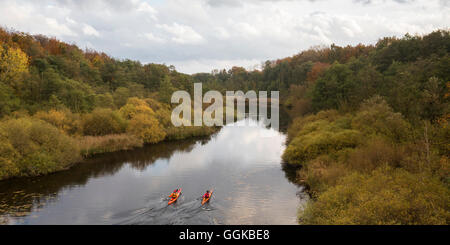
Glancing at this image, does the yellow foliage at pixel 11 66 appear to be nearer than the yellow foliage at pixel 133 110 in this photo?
Yes

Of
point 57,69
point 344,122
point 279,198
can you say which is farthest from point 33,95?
point 344,122

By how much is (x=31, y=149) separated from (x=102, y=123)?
1607 cm

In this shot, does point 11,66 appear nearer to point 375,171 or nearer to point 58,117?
point 58,117

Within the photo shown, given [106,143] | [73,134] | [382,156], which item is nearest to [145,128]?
[106,143]

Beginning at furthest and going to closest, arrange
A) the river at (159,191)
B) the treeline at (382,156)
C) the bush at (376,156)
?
1. the bush at (376,156)
2. the river at (159,191)
3. the treeline at (382,156)

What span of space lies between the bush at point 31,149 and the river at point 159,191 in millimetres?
1215

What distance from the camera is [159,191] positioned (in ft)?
90.4

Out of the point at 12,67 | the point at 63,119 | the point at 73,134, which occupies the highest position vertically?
the point at 12,67

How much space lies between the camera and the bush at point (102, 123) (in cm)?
4681

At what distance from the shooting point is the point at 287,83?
146875mm

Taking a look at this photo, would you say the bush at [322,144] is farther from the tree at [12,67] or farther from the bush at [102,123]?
the tree at [12,67]

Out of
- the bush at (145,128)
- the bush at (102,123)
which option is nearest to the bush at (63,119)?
the bush at (102,123)

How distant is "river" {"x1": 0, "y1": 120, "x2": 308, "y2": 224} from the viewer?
22016 millimetres
